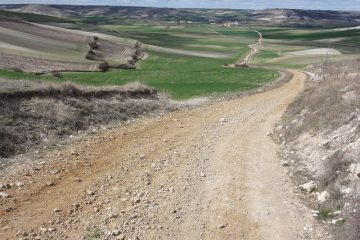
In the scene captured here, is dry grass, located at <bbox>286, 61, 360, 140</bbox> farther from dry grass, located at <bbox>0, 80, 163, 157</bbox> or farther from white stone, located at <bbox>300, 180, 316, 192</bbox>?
dry grass, located at <bbox>0, 80, 163, 157</bbox>

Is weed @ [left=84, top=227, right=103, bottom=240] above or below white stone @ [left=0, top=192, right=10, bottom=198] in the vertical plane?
below

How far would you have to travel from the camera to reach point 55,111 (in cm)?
2702

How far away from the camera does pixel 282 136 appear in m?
27.0

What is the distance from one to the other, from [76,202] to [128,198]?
1.90 meters

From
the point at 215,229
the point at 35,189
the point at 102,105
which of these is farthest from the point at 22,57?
the point at 215,229

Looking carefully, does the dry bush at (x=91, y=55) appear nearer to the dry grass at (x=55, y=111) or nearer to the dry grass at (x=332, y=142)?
the dry grass at (x=55, y=111)

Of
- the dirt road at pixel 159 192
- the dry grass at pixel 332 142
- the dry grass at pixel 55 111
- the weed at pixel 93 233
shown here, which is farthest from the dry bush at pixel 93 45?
the weed at pixel 93 233

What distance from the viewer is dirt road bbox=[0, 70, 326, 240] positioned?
48.4ft

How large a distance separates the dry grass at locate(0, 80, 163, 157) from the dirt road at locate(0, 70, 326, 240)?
171 cm

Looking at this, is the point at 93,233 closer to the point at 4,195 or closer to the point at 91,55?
the point at 4,195

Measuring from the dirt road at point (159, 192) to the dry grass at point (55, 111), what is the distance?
1.71 meters

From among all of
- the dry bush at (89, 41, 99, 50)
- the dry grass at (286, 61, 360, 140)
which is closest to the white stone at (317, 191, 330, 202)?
the dry grass at (286, 61, 360, 140)

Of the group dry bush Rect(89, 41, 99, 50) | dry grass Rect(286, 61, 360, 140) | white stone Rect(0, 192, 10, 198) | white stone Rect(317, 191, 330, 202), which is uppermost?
dry grass Rect(286, 61, 360, 140)

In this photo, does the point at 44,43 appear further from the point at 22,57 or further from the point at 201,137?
the point at 201,137
